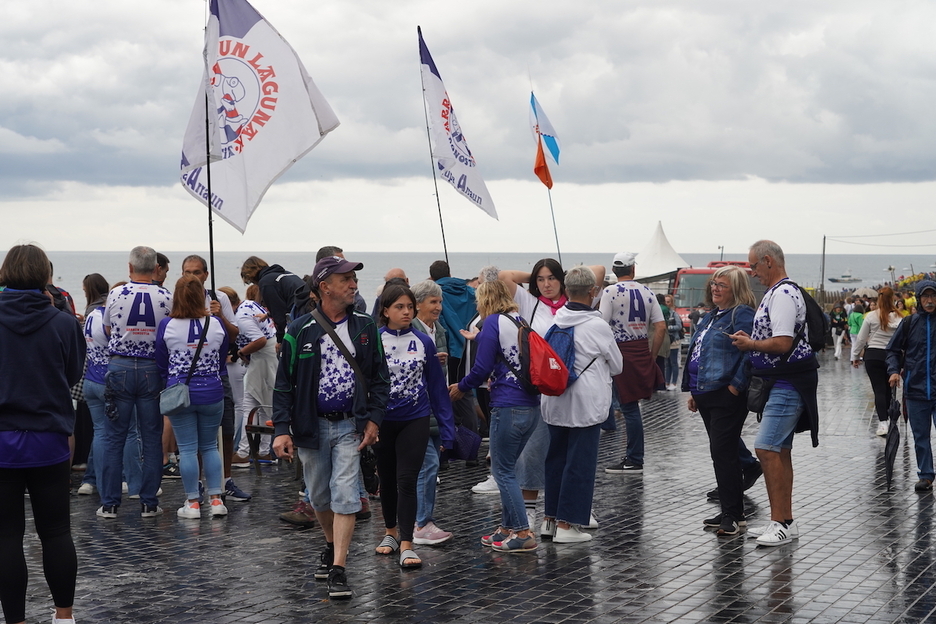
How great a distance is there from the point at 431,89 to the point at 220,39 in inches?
193

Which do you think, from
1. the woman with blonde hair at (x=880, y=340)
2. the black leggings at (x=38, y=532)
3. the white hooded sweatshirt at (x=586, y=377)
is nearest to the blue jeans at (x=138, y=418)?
the black leggings at (x=38, y=532)

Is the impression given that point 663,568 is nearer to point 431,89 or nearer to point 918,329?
point 918,329

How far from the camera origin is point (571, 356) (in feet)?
22.6

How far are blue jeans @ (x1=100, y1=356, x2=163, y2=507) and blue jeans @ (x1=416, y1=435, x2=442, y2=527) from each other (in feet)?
7.58

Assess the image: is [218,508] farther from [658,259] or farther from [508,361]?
[658,259]

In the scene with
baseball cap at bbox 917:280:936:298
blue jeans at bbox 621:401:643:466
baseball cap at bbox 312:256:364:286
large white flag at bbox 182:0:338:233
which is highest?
large white flag at bbox 182:0:338:233

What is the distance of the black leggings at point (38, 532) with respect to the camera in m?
4.82

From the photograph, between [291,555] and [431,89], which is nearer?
[291,555]

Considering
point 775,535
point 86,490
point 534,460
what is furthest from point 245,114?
point 775,535

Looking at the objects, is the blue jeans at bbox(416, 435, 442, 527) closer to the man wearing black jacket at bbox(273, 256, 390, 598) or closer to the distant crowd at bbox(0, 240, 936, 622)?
the distant crowd at bbox(0, 240, 936, 622)

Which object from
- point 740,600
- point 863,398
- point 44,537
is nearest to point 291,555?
point 44,537

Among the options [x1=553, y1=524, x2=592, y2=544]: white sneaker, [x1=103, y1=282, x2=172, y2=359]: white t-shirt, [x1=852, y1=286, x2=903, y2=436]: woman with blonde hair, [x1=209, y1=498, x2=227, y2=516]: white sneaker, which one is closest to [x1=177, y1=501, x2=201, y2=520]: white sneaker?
[x1=209, y1=498, x2=227, y2=516]: white sneaker

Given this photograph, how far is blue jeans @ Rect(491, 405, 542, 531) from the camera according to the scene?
6.70 meters

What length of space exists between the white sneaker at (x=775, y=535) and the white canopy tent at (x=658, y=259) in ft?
96.9
